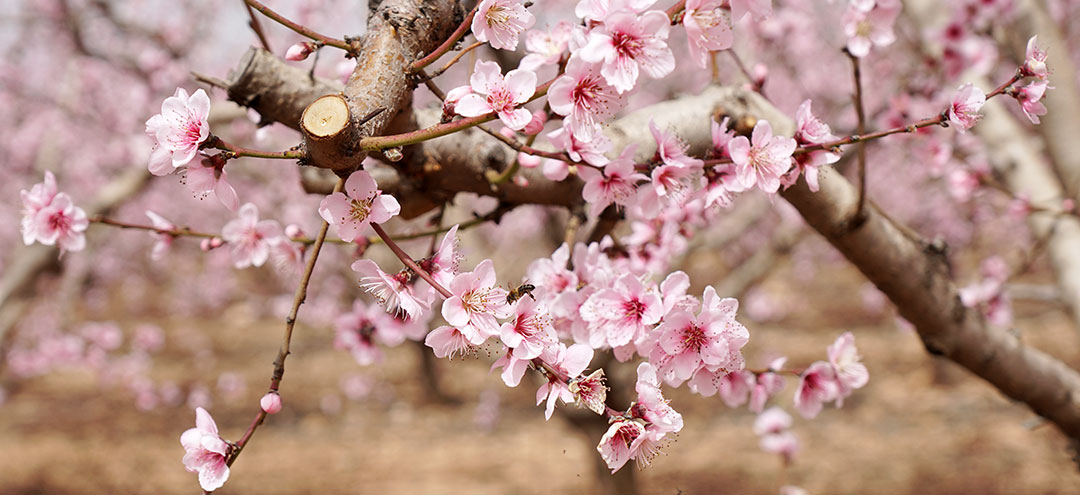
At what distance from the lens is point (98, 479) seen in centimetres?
680

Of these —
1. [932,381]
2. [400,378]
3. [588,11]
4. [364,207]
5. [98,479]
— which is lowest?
[400,378]

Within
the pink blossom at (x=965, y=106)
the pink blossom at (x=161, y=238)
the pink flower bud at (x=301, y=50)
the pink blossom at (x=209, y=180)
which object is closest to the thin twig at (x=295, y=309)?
the pink blossom at (x=209, y=180)

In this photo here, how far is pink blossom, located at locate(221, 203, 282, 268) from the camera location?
1577 millimetres

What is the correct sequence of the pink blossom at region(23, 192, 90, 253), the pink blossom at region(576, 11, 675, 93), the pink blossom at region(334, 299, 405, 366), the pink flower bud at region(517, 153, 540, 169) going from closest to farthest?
the pink blossom at region(576, 11, 675, 93)
the pink flower bud at region(517, 153, 540, 169)
the pink blossom at region(23, 192, 90, 253)
the pink blossom at region(334, 299, 405, 366)

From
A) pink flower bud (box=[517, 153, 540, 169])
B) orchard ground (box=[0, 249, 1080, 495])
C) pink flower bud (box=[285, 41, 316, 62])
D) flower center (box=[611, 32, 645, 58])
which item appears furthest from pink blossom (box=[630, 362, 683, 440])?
orchard ground (box=[0, 249, 1080, 495])

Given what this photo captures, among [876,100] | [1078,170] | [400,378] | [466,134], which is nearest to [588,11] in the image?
[466,134]

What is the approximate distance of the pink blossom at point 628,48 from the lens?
2.95 feet

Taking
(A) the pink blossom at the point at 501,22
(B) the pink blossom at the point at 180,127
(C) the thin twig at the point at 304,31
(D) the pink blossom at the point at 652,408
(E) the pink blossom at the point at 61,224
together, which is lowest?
(E) the pink blossom at the point at 61,224

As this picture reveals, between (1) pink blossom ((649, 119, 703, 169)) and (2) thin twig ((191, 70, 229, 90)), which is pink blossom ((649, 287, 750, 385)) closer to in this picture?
(1) pink blossom ((649, 119, 703, 169))

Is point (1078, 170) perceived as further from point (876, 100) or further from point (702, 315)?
point (876, 100)

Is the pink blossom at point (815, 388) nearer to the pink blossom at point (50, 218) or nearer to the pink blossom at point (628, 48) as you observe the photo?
the pink blossom at point (628, 48)

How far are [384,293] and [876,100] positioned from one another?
5607mm

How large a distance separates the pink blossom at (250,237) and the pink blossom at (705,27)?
105cm

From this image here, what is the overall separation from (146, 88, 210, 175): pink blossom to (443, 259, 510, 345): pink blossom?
1.32 feet
